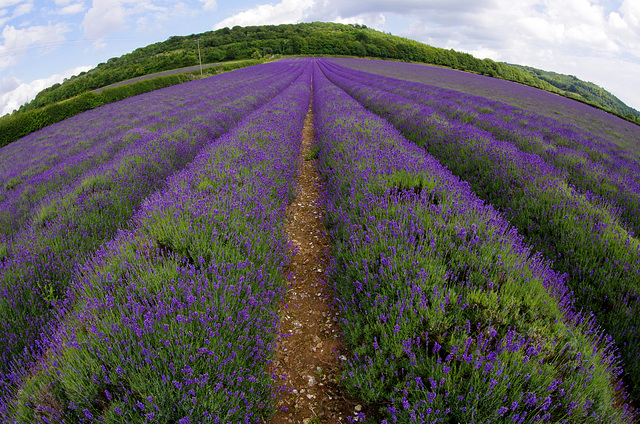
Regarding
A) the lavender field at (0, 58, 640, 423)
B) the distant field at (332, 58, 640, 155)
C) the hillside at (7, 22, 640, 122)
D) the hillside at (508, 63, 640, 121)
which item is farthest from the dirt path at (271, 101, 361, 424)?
the hillside at (508, 63, 640, 121)

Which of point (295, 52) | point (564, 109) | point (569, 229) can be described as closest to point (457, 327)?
point (569, 229)

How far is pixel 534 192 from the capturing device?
3.72 metres

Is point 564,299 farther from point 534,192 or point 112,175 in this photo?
point 112,175

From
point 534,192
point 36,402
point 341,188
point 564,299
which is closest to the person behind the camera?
point 36,402

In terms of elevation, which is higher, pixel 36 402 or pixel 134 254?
pixel 134 254

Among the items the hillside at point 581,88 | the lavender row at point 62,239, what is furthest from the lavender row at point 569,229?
the hillside at point 581,88

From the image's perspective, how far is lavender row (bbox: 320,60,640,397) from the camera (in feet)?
7.63

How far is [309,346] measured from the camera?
8.16 feet

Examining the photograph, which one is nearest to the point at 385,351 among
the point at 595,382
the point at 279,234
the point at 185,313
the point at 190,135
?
the point at 595,382

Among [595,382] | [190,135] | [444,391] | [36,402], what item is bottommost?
[36,402]

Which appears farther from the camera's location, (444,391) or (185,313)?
(185,313)

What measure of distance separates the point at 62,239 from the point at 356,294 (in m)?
3.51

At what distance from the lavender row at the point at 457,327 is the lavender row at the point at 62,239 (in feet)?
7.29

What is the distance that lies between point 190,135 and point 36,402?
6.61 metres
